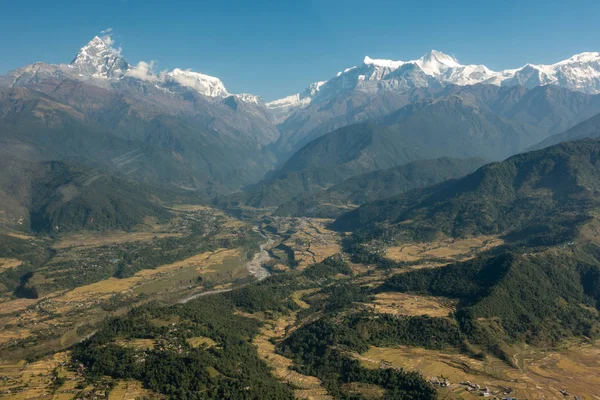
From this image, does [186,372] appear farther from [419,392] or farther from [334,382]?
[419,392]

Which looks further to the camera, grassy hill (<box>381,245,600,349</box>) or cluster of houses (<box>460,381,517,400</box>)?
grassy hill (<box>381,245,600,349</box>)

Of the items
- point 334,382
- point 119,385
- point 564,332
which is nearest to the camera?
point 119,385

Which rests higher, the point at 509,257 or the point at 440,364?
the point at 509,257

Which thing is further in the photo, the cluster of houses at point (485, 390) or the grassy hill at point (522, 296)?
the grassy hill at point (522, 296)

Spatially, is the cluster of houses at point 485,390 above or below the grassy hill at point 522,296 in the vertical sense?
below

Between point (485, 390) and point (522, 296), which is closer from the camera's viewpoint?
point (485, 390)

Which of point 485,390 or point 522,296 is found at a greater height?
point 522,296

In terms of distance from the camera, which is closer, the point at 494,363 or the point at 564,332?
the point at 494,363

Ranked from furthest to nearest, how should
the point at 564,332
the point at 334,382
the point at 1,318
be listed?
1. the point at 1,318
2. the point at 564,332
3. the point at 334,382

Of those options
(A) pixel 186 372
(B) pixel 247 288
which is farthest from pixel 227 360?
(B) pixel 247 288

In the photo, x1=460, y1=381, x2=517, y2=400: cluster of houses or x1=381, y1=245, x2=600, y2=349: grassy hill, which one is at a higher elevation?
x1=381, y1=245, x2=600, y2=349: grassy hill

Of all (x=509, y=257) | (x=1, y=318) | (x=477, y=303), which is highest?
(x=509, y=257)
